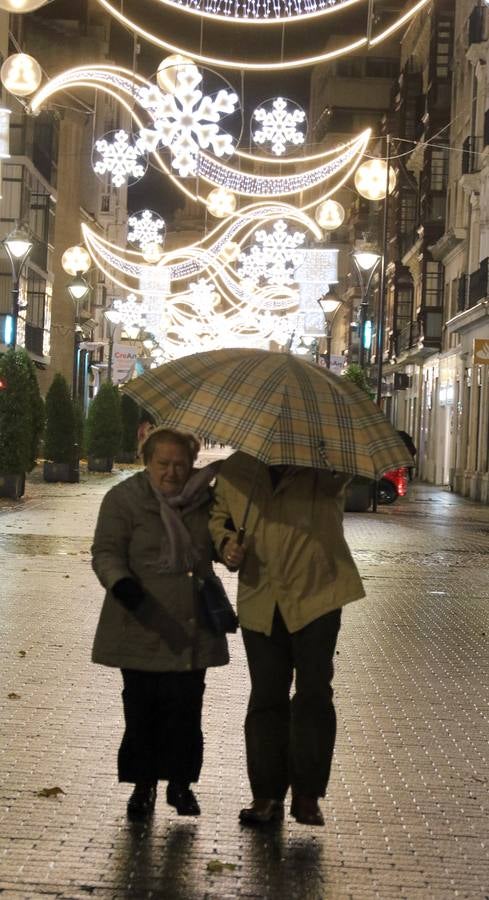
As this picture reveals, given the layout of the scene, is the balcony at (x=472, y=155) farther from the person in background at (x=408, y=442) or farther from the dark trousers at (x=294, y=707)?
the dark trousers at (x=294, y=707)

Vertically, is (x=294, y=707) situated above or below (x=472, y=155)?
below

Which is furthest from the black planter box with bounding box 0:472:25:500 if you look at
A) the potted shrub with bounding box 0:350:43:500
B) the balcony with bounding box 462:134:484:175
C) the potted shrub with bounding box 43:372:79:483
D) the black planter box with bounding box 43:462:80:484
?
the balcony with bounding box 462:134:484:175

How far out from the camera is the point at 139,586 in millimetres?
5715

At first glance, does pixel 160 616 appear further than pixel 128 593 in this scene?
Yes

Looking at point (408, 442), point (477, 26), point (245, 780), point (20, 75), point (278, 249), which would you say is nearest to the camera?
point (245, 780)

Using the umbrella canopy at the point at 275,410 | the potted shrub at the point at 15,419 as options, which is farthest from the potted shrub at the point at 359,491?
the umbrella canopy at the point at 275,410

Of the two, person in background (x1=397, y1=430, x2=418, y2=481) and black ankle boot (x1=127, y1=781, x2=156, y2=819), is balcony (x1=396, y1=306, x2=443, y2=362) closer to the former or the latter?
person in background (x1=397, y1=430, x2=418, y2=481)

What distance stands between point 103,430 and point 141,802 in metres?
38.0

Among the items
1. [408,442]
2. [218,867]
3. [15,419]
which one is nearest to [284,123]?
[15,419]

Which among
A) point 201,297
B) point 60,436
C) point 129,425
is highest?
point 201,297

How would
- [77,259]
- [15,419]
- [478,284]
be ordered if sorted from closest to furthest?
1. [15,419]
2. [77,259]
3. [478,284]

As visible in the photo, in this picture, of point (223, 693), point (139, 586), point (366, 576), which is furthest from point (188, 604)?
point (366, 576)

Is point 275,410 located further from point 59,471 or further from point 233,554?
point 59,471

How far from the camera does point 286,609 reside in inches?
229
